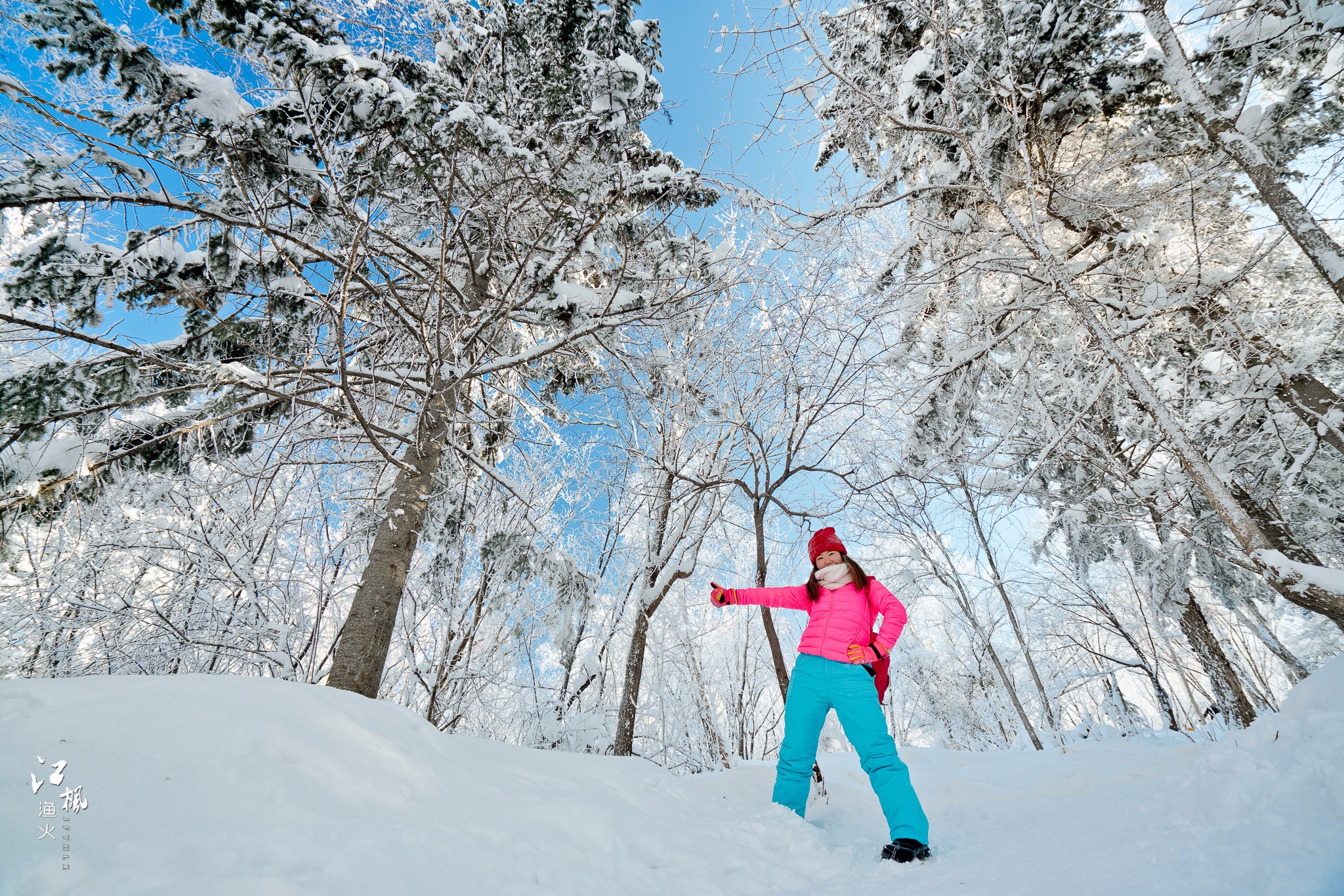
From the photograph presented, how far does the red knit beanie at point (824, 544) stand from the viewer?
3279 millimetres

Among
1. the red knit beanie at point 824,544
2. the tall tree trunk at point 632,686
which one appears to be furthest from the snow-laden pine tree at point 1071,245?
the tall tree trunk at point 632,686

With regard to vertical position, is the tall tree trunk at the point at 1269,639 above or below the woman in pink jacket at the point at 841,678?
above

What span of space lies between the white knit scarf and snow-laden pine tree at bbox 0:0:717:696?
212 centimetres

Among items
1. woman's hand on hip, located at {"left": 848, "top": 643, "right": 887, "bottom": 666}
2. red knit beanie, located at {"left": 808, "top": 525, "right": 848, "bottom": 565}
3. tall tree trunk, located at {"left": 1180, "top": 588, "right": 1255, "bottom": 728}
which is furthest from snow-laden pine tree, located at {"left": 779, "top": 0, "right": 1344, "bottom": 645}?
tall tree trunk, located at {"left": 1180, "top": 588, "right": 1255, "bottom": 728}

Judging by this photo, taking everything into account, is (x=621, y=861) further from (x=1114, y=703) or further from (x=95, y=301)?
(x=1114, y=703)

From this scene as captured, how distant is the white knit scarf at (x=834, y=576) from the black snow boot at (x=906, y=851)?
1.29 metres

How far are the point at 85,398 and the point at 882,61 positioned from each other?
21.1 ft

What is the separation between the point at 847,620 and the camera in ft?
9.72

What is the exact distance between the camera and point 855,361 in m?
4.03

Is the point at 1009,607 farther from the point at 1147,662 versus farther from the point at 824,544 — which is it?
the point at 824,544

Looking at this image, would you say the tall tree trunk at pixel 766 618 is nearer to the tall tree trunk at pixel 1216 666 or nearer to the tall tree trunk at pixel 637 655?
the tall tree trunk at pixel 637 655

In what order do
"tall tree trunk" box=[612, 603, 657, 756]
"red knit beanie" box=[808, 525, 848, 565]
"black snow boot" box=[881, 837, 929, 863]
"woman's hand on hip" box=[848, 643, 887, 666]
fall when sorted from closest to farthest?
"black snow boot" box=[881, 837, 929, 863] < "woman's hand on hip" box=[848, 643, 887, 666] < "red knit beanie" box=[808, 525, 848, 565] < "tall tree trunk" box=[612, 603, 657, 756]

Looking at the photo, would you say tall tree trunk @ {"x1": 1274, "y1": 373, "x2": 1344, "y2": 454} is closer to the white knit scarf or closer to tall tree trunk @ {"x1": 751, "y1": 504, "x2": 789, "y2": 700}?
the white knit scarf

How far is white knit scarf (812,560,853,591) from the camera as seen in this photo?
3139 millimetres
